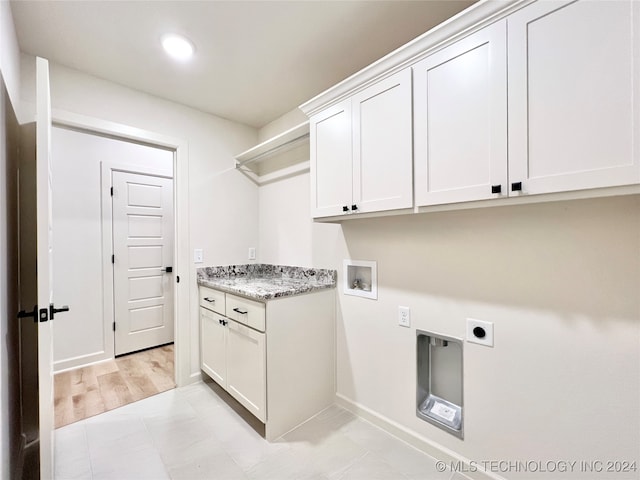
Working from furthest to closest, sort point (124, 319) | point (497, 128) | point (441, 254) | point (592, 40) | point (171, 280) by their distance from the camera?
1. point (171, 280)
2. point (124, 319)
3. point (441, 254)
4. point (497, 128)
5. point (592, 40)

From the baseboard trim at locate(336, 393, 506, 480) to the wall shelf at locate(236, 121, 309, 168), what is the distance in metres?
2.03

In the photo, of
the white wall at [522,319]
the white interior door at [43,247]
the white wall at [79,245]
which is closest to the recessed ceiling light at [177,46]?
the white interior door at [43,247]

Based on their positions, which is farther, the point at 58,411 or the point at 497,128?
the point at 58,411

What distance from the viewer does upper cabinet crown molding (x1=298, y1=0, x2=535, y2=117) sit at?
1106mm

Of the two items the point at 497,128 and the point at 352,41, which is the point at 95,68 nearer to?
the point at 352,41

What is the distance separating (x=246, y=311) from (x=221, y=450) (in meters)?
0.82

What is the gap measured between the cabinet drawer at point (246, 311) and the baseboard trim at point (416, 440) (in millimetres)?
924

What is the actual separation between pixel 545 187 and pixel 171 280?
3.71 meters

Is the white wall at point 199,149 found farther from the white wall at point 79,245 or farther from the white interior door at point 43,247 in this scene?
the white interior door at point 43,247

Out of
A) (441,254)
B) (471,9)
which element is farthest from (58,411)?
(471,9)

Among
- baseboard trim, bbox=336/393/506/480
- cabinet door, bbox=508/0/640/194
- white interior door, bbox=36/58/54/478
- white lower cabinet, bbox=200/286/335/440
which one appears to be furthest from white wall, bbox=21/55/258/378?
cabinet door, bbox=508/0/640/194

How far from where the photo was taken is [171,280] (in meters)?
3.52

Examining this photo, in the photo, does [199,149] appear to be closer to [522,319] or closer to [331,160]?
[331,160]

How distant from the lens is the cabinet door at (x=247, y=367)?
1793 mm
